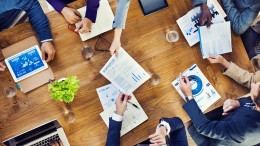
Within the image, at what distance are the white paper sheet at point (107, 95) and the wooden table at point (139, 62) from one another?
0.03m

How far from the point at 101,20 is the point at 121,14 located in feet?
0.53

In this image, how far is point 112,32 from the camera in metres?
2.00

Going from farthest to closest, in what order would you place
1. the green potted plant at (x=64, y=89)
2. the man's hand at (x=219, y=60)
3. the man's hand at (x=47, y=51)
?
the man's hand at (x=219, y=60)
the man's hand at (x=47, y=51)
the green potted plant at (x=64, y=89)

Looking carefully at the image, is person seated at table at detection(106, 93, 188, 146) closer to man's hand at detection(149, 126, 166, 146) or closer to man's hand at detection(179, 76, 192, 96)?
man's hand at detection(149, 126, 166, 146)

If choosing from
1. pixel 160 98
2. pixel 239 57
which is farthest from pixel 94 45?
pixel 239 57

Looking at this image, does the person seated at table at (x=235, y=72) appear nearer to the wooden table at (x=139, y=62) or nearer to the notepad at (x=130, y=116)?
the wooden table at (x=139, y=62)

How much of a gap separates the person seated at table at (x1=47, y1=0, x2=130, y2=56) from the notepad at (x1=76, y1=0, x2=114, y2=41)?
3cm

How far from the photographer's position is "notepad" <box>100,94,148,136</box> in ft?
6.33

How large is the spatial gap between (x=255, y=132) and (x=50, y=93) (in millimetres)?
1240

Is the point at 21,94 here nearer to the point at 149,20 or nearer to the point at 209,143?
the point at 149,20

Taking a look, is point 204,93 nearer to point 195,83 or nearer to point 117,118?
point 195,83

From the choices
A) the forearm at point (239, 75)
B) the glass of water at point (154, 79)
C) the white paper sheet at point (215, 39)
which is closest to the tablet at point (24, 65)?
the glass of water at point (154, 79)

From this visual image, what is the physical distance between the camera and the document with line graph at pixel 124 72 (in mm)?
1955

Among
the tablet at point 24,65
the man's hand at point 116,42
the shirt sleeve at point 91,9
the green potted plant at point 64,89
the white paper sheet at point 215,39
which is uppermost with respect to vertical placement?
the shirt sleeve at point 91,9
